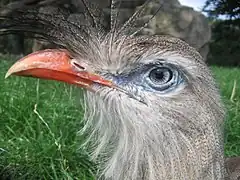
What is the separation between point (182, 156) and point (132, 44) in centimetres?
37

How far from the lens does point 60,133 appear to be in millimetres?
3160

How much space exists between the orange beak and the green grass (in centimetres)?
18

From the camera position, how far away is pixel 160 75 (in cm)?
167

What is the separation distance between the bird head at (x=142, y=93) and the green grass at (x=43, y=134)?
0.18 metres

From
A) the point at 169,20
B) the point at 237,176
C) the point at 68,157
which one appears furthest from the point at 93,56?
the point at 169,20

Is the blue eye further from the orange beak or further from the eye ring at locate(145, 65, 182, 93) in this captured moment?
the orange beak

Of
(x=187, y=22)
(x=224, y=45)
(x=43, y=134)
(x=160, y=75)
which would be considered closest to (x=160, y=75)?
(x=160, y=75)

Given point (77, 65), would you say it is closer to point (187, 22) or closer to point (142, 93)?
point (142, 93)

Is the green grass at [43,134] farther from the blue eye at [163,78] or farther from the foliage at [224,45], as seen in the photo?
the foliage at [224,45]

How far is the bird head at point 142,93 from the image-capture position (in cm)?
162

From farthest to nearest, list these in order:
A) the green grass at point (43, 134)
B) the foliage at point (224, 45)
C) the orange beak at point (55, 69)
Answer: the foliage at point (224, 45)
the green grass at point (43, 134)
the orange beak at point (55, 69)

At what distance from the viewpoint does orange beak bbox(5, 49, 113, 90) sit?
1567mm

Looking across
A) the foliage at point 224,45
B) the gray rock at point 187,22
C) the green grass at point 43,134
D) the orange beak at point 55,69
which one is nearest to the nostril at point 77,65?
the orange beak at point 55,69

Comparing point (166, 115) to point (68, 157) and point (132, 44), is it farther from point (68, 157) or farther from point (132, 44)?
point (68, 157)
